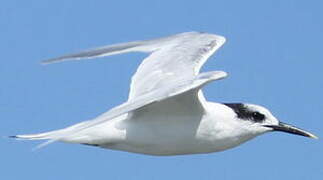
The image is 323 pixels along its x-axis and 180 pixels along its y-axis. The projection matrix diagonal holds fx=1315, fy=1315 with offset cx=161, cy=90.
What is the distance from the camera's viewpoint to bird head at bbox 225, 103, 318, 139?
43.4ft

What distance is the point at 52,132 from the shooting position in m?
11.8

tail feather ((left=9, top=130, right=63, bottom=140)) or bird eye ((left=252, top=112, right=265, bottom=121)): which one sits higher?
bird eye ((left=252, top=112, right=265, bottom=121))

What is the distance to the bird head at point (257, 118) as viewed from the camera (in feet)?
43.4

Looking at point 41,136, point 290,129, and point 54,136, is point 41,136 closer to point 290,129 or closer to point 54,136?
point 54,136

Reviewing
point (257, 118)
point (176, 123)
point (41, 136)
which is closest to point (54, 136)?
point (41, 136)

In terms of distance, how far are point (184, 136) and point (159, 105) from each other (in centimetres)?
41

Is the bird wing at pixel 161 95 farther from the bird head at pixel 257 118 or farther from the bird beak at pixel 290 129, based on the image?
the bird beak at pixel 290 129

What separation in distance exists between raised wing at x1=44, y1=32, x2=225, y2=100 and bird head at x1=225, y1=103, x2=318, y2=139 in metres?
0.59

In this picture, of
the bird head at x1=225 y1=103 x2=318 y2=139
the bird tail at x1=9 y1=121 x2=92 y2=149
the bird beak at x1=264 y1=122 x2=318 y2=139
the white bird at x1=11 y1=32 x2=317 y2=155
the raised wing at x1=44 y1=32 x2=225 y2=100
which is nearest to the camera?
the bird tail at x1=9 y1=121 x2=92 y2=149

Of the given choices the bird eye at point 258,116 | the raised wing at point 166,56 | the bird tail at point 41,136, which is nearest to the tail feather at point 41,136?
the bird tail at point 41,136

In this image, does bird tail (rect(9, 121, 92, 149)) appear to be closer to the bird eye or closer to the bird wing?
the bird wing

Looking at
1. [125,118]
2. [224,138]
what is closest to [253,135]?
[224,138]

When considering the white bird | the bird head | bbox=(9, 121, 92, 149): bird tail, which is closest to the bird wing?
bbox=(9, 121, 92, 149): bird tail

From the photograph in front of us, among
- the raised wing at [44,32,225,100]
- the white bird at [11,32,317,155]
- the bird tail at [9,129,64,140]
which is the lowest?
the bird tail at [9,129,64,140]
